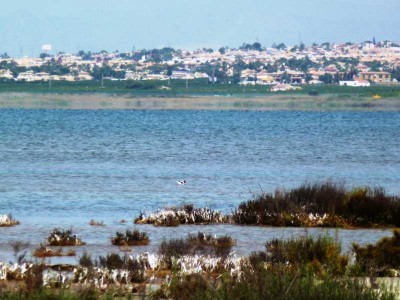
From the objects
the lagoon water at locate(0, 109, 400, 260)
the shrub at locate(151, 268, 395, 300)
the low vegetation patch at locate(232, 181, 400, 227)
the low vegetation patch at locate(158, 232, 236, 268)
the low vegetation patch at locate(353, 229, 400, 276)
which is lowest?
the lagoon water at locate(0, 109, 400, 260)

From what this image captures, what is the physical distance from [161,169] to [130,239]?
18.8 meters

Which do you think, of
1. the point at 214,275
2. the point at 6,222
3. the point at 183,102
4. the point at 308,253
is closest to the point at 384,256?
the point at 308,253

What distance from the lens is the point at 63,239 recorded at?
57.4ft

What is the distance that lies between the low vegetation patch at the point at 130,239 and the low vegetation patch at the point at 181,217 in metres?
2.65

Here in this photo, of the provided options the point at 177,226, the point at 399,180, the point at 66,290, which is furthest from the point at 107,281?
the point at 399,180

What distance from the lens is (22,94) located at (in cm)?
14388

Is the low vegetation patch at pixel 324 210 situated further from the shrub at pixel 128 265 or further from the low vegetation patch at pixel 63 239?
the shrub at pixel 128 265

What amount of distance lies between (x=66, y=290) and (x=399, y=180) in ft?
78.8

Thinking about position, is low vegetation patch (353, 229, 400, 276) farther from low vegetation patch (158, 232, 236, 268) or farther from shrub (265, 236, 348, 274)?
low vegetation patch (158, 232, 236, 268)

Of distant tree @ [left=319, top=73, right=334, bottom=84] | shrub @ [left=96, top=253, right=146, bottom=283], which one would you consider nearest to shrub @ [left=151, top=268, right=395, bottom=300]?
shrub @ [left=96, top=253, right=146, bottom=283]

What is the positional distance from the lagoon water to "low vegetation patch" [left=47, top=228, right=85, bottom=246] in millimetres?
285

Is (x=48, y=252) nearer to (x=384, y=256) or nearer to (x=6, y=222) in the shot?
(x=6, y=222)

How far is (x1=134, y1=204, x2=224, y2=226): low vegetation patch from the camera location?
68.0ft

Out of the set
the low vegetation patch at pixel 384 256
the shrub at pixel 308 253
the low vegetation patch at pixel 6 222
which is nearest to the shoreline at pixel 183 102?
the low vegetation patch at pixel 6 222
